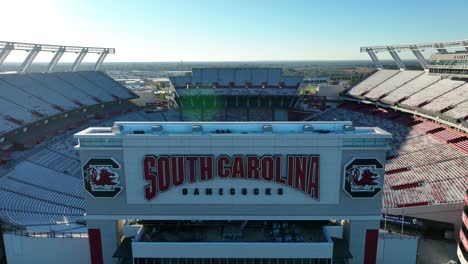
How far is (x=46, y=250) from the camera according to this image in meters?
22.6

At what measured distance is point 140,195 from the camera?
64.9ft

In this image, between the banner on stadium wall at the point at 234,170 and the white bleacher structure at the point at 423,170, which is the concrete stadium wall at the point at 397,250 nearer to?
the banner on stadium wall at the point at 234,170

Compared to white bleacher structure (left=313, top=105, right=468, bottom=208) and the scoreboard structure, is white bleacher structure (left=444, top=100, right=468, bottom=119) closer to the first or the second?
white bleacher structure (left=313, top=105, right=468, bottom=208)

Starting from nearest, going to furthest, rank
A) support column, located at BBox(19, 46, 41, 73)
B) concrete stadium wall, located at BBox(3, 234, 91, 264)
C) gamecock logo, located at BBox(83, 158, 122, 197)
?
gamecock logo, located at BBox(83, 158, 122, 197) → concrete stadium wall, located at BBox(3, 234, 91, 264) → support column, located at BBox(19, 46, 41, 73)

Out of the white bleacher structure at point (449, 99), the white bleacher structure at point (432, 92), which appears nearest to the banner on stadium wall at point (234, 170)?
the white bleacher structure at point (449, 99)

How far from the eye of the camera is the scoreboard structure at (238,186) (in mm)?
19125

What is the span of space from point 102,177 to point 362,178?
1532 cm

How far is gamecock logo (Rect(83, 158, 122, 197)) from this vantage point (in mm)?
19500

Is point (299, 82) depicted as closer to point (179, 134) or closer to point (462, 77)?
point (462, 77)

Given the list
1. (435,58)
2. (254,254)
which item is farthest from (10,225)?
(435,58)

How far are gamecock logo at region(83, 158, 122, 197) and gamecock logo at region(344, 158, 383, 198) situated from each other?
13.5m

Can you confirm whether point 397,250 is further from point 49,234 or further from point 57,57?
point 57,57

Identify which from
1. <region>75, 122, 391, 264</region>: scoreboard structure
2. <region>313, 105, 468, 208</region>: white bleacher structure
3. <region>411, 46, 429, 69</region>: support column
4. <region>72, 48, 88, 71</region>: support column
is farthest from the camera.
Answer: <region>72, 48, 88, 71</region>: support column

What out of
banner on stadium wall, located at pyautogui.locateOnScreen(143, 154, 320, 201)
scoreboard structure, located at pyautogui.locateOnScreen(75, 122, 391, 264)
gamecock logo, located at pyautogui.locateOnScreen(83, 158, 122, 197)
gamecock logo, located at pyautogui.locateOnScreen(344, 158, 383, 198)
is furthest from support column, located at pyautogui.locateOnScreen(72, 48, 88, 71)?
gamecock logo, located at pyautogui.locateOnScreen(344, 158, 383, 198)
